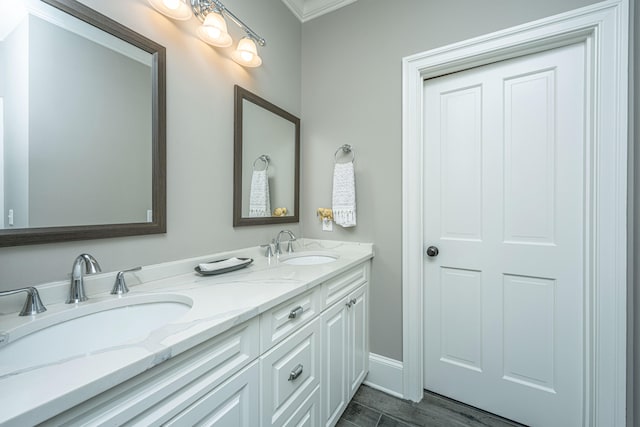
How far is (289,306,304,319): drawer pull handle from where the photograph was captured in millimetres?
992

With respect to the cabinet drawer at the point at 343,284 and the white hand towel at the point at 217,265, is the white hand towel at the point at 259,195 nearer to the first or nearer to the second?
the white hand towel at the point at 217,265

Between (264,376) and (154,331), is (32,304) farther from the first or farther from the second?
(264,376)

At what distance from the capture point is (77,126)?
0.89 metres

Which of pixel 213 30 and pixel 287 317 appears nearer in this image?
pixel 287 317

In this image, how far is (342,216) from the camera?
1756mm

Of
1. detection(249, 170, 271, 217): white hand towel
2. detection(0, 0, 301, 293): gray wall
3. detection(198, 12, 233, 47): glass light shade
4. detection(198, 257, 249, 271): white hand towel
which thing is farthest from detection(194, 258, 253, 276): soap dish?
detection(198, 12, 233, 47): glass light shade

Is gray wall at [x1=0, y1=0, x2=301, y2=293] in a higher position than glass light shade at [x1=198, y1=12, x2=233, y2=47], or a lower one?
lower

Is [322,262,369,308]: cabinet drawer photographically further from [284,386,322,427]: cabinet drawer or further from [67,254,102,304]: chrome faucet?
[67,254,102,304]: chrome faucet

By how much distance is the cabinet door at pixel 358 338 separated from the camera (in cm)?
147

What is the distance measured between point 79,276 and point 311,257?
3.82ft

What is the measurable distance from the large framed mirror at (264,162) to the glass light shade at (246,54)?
14cm

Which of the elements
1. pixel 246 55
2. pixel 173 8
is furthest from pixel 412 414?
pixel 173 8

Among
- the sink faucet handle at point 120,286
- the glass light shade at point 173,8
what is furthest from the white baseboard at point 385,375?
the glass light shade at point 173,8

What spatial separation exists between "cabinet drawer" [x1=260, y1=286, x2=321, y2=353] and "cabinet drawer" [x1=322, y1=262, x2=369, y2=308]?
0.08 m
